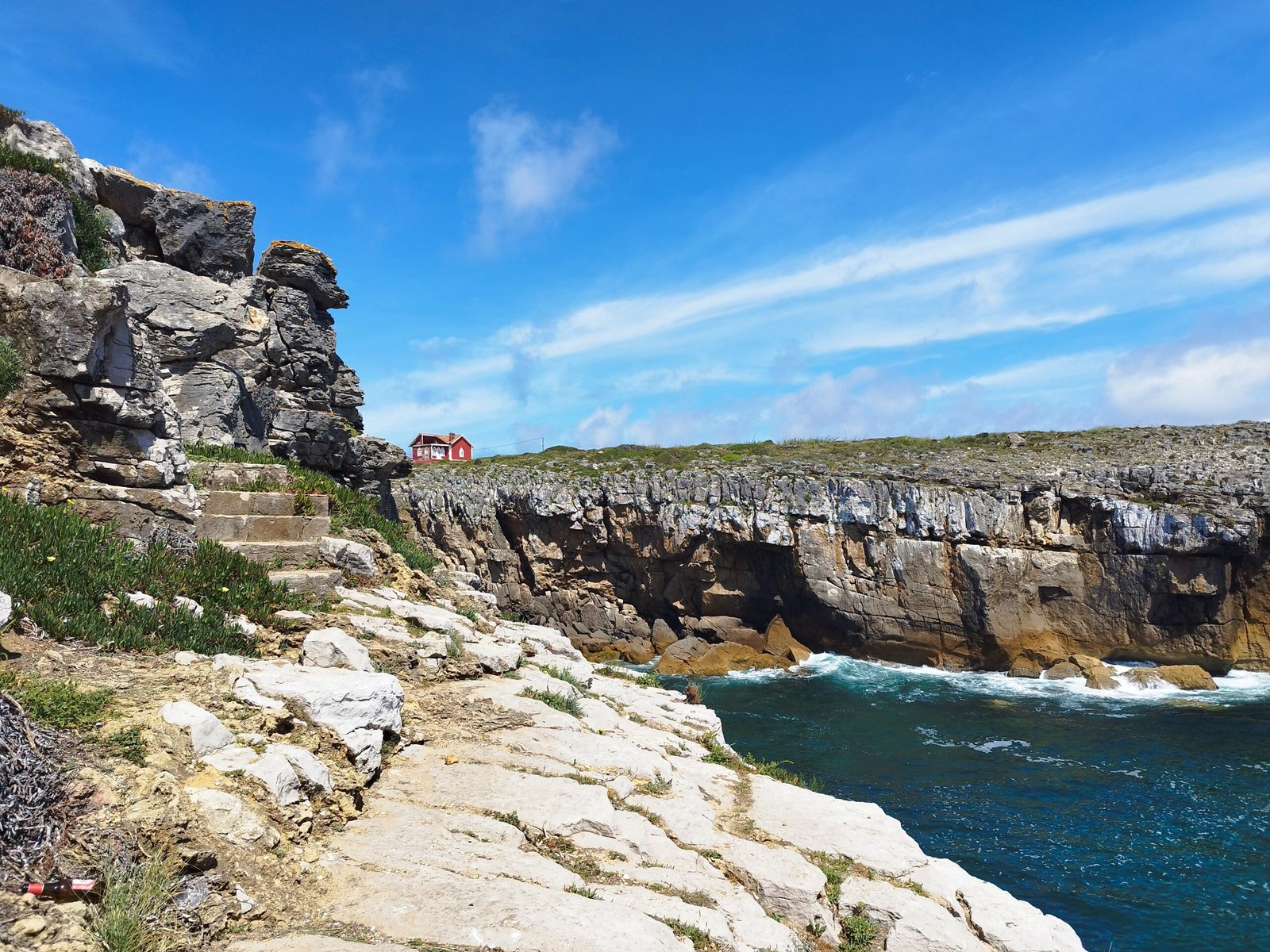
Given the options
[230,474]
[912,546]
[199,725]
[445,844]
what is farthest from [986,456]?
[199,725]

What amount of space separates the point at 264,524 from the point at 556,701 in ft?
23.7

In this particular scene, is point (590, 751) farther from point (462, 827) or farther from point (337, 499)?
point (337, 499)

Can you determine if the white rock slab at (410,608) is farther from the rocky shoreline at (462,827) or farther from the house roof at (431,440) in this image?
the house roof at (431,440)

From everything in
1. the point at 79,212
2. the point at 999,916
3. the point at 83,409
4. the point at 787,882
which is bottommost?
the point at 999,916

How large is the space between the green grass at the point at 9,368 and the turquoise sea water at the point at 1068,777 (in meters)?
20.9

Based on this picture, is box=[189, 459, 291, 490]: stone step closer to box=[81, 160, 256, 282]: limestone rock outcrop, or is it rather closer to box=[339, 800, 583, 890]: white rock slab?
box=[81, 160, 256, 282]: limestone rock outcrop

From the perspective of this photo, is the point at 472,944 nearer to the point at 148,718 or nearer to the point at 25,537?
the point at 148,718

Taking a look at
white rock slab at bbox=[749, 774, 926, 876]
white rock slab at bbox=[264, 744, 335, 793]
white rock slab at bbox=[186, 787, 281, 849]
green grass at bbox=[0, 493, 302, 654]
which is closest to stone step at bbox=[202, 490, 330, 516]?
green grass at bbox=[0, 493, 302, 654]

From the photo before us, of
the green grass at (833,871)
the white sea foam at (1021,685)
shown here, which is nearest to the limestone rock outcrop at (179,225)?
the green grass at (833,871)

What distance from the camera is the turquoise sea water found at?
15.8 m

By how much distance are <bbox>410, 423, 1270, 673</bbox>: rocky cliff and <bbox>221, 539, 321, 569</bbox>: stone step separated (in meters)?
34.6

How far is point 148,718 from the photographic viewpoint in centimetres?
623

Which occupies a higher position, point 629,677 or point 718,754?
point 629,677

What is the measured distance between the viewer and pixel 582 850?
22.5 feet
